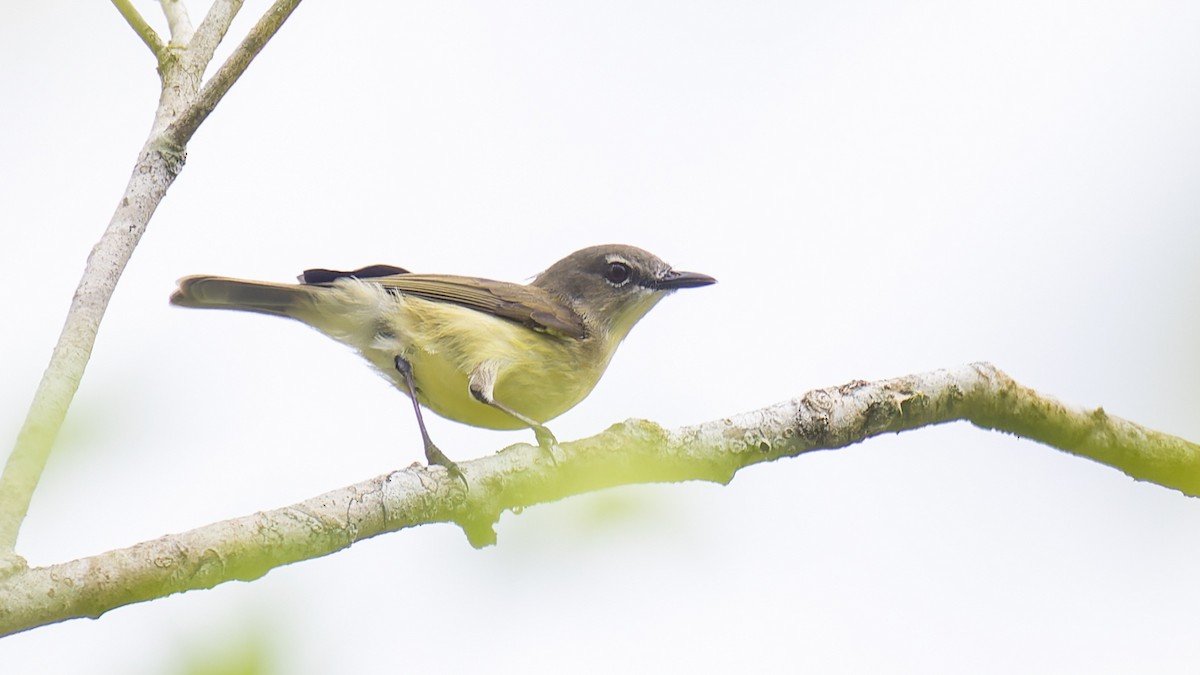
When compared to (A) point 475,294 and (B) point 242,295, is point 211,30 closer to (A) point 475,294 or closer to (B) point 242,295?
(B) point 242,295

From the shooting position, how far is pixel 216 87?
368 cm

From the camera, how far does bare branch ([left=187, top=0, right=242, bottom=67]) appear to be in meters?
3.87

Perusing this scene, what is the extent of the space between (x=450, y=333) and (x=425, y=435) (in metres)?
1.06

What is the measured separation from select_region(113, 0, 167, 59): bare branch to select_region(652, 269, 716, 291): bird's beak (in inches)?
145

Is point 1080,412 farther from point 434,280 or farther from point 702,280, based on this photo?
point 434,280

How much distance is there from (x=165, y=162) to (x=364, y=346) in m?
2.45

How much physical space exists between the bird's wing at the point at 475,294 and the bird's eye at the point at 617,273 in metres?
0.60

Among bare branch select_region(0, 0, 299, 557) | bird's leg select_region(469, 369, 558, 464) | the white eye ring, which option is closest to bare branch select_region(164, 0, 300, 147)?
bare branch select_region(0, 0, 299, 557)

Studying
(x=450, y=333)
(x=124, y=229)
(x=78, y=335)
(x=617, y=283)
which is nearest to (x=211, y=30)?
(x=124, y=229)

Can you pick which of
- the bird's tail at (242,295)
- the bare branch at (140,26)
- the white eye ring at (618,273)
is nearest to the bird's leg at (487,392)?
the bird's tail at (242,295)

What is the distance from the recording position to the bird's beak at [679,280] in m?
6.91

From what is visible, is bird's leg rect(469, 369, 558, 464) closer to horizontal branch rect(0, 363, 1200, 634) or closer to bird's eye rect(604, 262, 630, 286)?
horizontal branch rect(0, 363, 1200, 634)

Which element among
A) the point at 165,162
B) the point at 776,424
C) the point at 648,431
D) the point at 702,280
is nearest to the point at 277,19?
the point at 165,162

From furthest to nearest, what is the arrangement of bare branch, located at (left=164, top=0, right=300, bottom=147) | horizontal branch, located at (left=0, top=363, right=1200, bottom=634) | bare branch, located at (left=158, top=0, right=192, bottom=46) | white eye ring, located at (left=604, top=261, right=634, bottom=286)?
white eye ring, located at (left=604, top=261, right=634, bottom=286) → bare branch, located at (left=158, top=0, right=192, bottom=46) → bare branch, located at (left=164, top=0, right=300, bottom=147) → horizontal branch, located at (left=0, top=363, right=1200, bottom=634)
